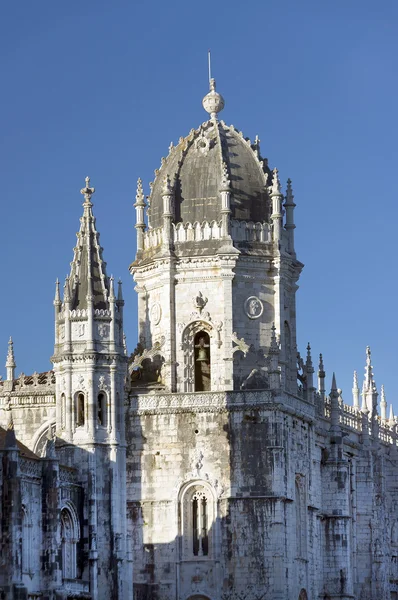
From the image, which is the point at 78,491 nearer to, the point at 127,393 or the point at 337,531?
the point at 127,393

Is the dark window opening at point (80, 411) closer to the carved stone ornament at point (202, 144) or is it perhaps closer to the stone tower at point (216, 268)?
the stone tower at point (216, 268)

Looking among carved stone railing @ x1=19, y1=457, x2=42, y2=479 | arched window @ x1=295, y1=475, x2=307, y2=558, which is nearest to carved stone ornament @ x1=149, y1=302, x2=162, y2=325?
arched window @ x1=295, y1=475, x2=307, y2=558

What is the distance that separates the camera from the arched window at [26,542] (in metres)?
87.9

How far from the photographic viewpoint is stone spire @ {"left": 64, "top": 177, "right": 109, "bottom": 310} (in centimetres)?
9756

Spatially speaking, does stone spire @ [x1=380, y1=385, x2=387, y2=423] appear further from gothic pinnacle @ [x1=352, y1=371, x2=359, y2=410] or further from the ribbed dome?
the ribbed dome

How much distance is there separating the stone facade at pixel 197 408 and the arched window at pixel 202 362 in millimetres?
71

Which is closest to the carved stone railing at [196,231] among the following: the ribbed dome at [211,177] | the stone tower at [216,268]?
the stone tower at [216,268]

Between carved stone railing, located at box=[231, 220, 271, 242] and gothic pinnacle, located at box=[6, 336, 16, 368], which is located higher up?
carved stone railing, located at box=[231, 220, 271, 242]

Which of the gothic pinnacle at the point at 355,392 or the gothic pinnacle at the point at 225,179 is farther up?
the gothic pinnacle at the point at 225,179

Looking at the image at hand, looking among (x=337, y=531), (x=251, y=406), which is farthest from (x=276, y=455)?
(x=337, y=531)

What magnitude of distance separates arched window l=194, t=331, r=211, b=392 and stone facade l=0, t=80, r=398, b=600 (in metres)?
0.07

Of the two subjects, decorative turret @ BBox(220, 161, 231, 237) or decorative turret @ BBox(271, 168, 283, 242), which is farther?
decorative turret @ BBox(271, 168, 283, 242)

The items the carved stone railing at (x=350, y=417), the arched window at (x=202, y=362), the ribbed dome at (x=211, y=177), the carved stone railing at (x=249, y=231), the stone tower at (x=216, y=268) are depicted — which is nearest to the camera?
the stone tower at (x=216, y=268)

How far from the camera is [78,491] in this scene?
94188mm
